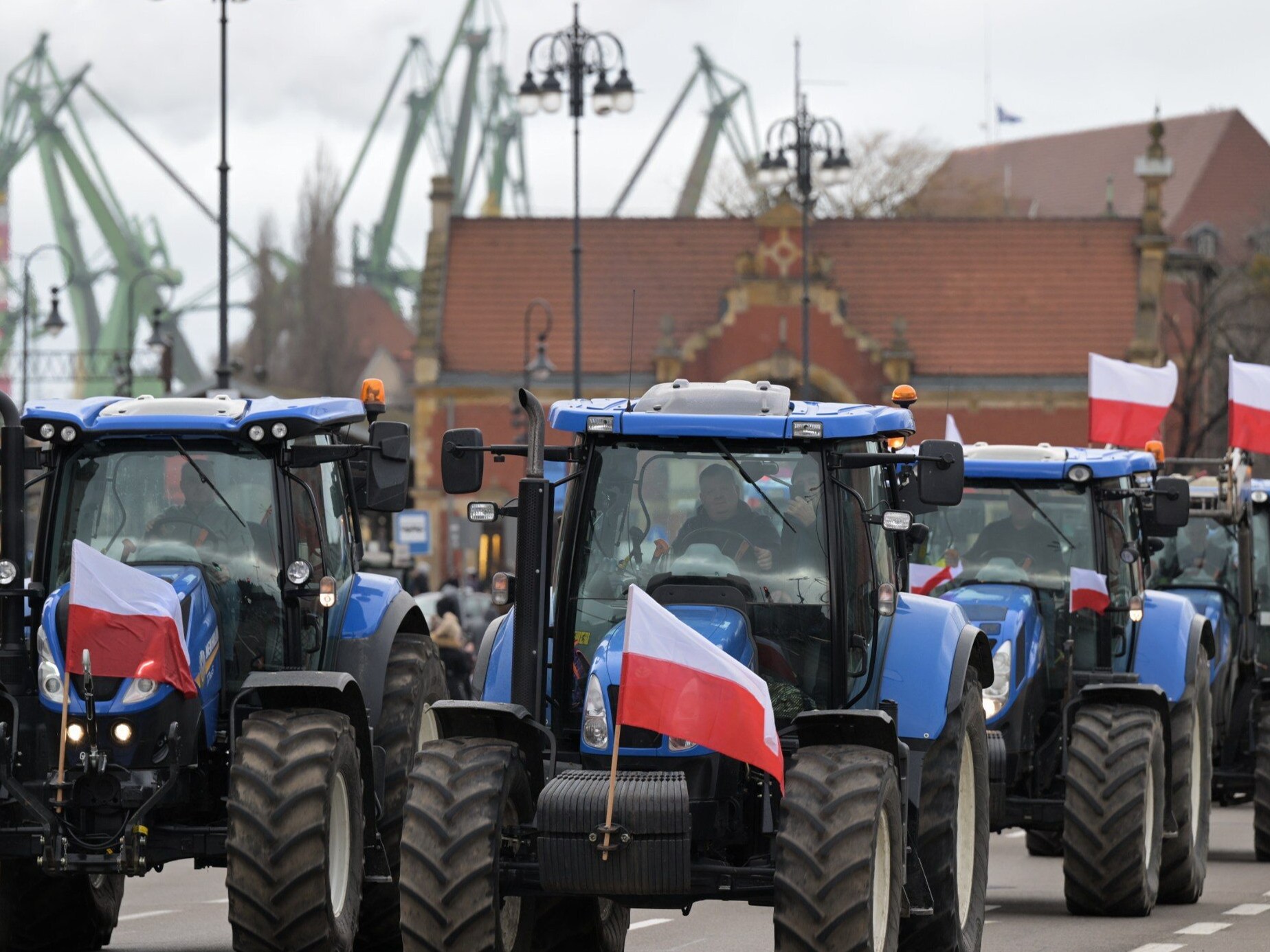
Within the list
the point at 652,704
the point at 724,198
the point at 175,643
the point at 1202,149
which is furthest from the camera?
the point at 1202,149

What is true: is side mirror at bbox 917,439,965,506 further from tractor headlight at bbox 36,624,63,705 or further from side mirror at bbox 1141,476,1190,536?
side mirror at bbox 1141,476,1190,536

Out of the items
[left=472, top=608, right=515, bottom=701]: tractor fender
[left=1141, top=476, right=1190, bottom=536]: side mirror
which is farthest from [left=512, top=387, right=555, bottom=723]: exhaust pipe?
[left=1141, top=476, right=1190, bottom=536]: side mirror

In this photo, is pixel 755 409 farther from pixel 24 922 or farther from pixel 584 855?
pixel 24 922

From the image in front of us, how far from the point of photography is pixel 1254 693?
1834cm

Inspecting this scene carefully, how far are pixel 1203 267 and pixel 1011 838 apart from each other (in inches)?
1962

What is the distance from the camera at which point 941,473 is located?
963cm

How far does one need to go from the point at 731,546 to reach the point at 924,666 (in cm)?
111

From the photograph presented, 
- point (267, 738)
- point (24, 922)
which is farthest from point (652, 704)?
point (24, 922)

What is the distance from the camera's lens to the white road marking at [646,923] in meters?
13.4

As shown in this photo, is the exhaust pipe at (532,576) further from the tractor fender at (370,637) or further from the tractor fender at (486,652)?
the tractor fender at (370,637)

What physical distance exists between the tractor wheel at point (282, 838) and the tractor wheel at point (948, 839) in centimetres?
233

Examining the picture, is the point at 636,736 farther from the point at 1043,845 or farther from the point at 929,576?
the point at 1043,845

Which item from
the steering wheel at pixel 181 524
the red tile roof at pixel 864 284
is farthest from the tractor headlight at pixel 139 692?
the red tile roof at pixel 864 284

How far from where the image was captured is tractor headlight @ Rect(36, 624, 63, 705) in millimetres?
10164
